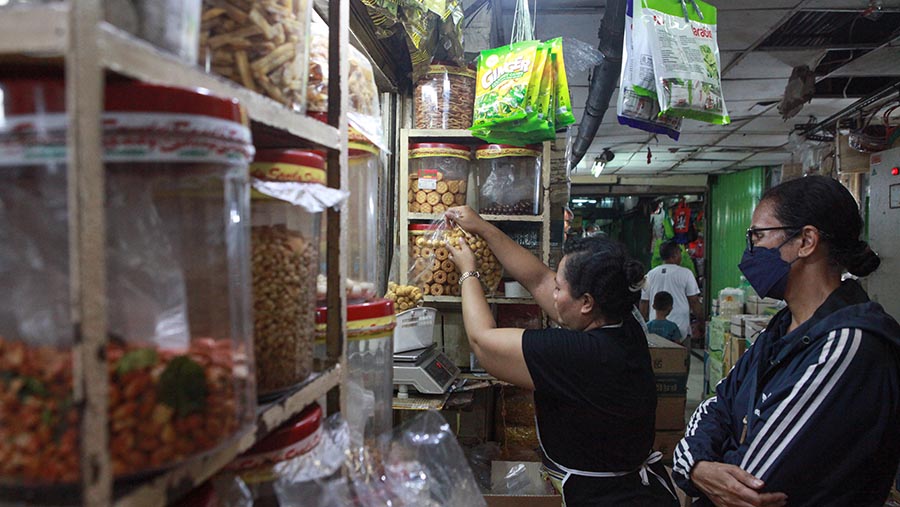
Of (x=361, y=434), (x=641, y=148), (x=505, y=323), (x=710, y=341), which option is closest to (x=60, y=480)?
(x=361, y=434)

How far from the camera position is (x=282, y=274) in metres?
0.81

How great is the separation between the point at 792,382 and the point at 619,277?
1.92 feet

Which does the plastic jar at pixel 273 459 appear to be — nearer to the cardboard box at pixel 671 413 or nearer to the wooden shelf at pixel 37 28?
the wooden shelf at pixel 37 28

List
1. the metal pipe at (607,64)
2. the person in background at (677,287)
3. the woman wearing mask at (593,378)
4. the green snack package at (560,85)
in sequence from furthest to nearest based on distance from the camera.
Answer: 1. the person in background at (677,287)
2. the metal pipe at (607,64)
3. the green snack package at (560,85)
4. the woman wearing mask at (593,378)

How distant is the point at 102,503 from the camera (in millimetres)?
434

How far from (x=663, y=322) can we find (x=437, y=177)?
14.0 ft

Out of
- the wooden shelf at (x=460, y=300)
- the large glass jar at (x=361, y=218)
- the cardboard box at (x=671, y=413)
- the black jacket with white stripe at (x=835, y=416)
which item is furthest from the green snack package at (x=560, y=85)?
the cardboard box at (x=671, y=413)

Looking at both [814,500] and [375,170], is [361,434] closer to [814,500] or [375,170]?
[375,170]

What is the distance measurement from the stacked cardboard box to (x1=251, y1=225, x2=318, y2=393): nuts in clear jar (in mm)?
3565

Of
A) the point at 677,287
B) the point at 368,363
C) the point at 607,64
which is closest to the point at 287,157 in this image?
the point at 368,363

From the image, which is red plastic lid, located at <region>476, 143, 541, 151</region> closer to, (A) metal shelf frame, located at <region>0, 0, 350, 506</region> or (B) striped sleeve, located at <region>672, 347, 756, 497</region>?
(B) striped sleeve, located at <region>672, 347, 756, 497</region>

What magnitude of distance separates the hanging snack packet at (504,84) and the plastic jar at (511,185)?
Answer: 0.32 metres

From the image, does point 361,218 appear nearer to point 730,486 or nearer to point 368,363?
point 368,363

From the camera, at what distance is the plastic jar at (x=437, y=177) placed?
2.65 m
